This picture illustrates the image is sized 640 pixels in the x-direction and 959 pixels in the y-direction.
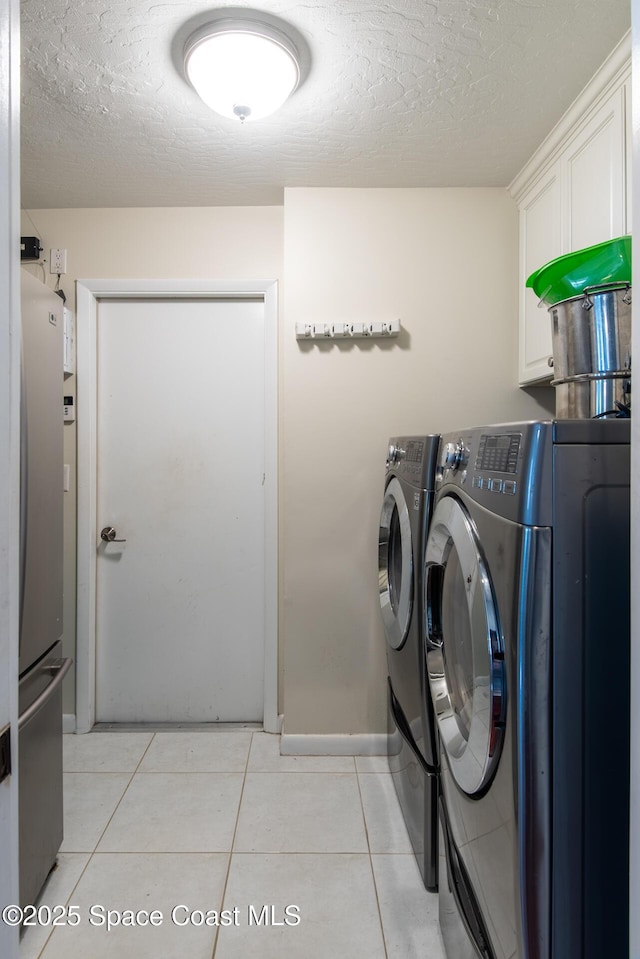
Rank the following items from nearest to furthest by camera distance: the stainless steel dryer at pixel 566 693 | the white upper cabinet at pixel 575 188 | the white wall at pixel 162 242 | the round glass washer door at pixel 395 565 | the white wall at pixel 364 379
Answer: the stainless steel dryer at pixel 566 693, the white upper cabinet at pixel 575 188, the round glass washer door at pixel 395 565, the white wall at pixel 364 379, the white wall at pixel 162 242

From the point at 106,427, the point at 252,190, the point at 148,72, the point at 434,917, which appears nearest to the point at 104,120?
the point at 148,72

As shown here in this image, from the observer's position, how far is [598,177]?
1.60 meters

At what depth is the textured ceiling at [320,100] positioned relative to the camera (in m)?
1.35

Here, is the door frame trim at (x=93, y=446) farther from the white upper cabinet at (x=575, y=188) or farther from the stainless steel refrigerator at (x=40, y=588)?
the white upper cabinet at (x=575, y=188)

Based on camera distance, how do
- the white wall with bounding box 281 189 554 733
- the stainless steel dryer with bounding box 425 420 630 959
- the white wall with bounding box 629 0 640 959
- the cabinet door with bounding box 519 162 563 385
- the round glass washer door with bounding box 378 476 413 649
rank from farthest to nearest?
the white wall with bounding box 281 189 554 733, the cabinet door with bounding box 519 162 563 385, the round glass washer door with bounding box 378 476 413 649, the stainless steel dryer with bounding box 425 420 630 959, the white wall with bounding box 629 0 640 959

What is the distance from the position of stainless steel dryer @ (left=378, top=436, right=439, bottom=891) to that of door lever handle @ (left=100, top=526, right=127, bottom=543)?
4.44 feet

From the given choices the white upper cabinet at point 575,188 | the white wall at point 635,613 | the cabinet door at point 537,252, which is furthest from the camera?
the cabinet door at point 537,252

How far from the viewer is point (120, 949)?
4.53 ft

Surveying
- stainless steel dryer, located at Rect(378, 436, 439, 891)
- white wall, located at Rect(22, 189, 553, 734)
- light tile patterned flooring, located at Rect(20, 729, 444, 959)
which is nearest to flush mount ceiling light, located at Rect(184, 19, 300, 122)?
white wall, located at Rect(22, 189, 553, 734)

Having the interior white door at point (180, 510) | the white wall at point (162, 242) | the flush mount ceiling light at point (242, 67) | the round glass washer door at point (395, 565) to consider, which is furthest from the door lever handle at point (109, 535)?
the flush mount ceiling light at point (242, 67)

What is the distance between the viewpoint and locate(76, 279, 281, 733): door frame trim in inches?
96.1

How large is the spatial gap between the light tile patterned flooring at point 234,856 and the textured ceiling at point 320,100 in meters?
2.43

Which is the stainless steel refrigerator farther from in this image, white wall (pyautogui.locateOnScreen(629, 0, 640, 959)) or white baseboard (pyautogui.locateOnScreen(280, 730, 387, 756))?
white wall (pyautogui.locateOnScreen(629, 0, 640, 959))

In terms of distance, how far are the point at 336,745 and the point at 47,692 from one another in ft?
4.23
